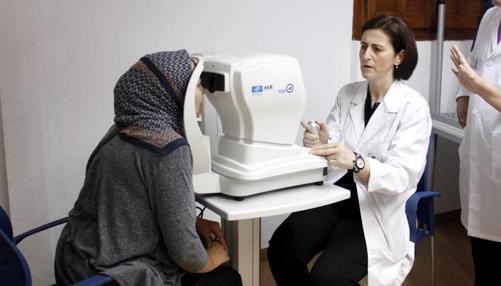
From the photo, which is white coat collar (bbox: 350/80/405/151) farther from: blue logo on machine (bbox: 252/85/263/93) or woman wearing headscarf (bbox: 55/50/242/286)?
woman wearing headscarf (bbox: 55/50/242/286)

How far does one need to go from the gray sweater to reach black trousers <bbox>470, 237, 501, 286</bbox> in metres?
1.24

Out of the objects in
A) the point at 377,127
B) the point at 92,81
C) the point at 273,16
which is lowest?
the point at 377,127

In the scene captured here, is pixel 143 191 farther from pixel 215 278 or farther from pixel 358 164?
pixel 358 164

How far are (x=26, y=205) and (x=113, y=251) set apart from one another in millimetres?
752

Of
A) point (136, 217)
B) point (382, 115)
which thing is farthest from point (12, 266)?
point (382, 115)

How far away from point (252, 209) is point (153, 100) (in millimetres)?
398

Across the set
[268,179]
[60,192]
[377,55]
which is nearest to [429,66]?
[377,55]

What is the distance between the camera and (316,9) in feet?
7.90

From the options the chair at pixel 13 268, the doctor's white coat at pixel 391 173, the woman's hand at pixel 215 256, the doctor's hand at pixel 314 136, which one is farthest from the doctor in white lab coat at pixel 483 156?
the chair at pixel 13 268

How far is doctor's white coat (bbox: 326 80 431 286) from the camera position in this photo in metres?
1.63

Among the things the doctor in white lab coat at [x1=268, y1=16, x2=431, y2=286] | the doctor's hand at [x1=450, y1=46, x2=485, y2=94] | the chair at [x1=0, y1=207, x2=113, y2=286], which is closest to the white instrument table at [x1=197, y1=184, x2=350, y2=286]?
the doctor in white lab coat at [x1=268, y1=16, x2=431, y2=286]

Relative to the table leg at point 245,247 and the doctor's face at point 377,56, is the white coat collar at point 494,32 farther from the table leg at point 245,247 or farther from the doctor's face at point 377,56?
the table leg at point 245,247

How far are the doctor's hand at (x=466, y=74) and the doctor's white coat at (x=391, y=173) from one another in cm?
18

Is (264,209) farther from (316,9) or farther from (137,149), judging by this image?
(316,9)
